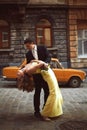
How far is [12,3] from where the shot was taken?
20875 millimetres

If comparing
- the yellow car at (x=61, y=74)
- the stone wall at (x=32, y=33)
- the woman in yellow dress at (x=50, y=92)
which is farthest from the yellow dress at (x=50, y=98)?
the stone wall at (x=32, y=33)

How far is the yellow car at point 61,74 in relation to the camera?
16.7 m

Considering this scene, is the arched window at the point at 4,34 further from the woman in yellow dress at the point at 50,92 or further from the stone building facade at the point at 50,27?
the woman in yellow dress at the point at 50,92

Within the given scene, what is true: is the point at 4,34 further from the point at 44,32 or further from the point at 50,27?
the point at 50,27

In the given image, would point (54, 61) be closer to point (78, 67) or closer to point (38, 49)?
point (78, 67)

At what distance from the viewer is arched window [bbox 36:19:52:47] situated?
72.6 feet

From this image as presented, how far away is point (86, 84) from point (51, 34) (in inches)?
198

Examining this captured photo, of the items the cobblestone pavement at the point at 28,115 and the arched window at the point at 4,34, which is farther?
the arched window at the point at 4,34

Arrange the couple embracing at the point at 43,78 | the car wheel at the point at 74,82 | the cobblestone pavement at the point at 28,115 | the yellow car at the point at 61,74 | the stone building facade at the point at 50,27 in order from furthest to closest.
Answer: the stone building facade at the point at 50,27 < the car wheel at the point at 74,82 < the yellow car at the point at 61,74 < the couple embracing at the point at 43,78 < the cobblestone pavement at the point at 28,115

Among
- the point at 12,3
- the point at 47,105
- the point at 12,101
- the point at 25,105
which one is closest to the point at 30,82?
the point at 47,105

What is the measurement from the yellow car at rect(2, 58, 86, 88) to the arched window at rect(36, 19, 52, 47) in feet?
18.4

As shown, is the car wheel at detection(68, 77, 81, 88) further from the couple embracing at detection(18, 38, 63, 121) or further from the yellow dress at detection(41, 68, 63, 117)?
the yellow dress at detection(41, 68, 63, 117)

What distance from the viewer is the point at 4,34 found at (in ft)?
72.1

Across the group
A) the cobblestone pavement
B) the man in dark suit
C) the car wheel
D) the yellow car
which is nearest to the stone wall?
the yellow car
